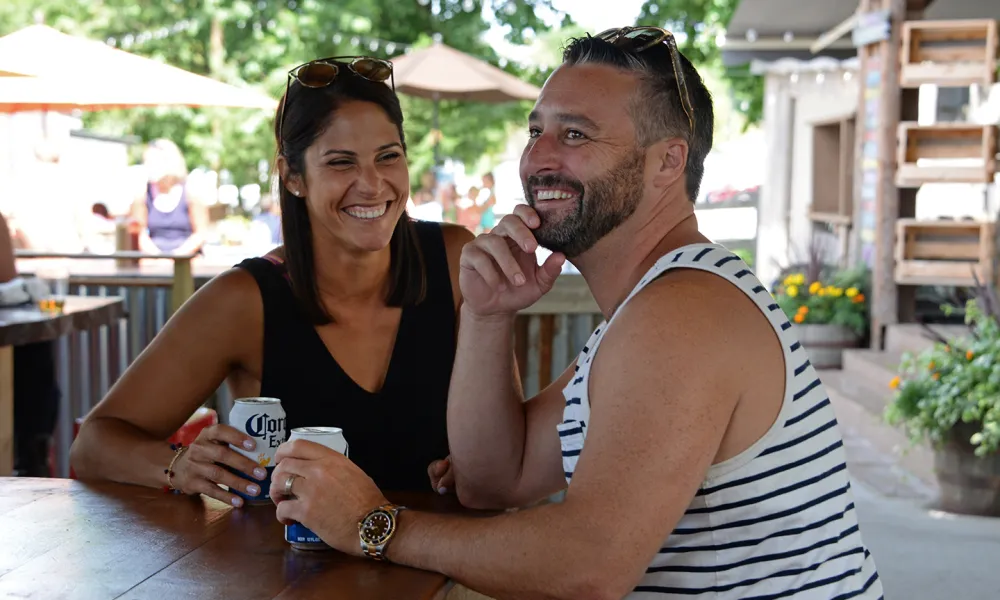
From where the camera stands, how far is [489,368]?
7.15ft

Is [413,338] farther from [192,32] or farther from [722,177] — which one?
[722,177]

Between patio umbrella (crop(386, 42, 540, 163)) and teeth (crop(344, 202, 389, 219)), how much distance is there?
9341 millimetres

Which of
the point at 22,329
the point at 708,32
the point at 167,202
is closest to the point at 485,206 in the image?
the point at 167,202

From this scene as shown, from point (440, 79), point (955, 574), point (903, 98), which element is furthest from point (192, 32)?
point (955, 574)

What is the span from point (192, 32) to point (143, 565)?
62.8 ft

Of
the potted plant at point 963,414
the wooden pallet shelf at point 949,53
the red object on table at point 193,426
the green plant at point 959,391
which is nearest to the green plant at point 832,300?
the wooden pallet shelf at point 949,53

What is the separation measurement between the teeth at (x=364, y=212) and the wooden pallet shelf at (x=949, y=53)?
19.7 ft

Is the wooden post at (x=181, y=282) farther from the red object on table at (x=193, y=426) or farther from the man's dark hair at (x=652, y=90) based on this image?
the man's dark hair at (x=652, y=90)

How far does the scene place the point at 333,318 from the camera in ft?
8.74

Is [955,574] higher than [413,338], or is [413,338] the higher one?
[413,338]

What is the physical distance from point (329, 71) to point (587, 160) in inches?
40.7

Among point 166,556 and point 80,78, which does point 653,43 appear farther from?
point 80,78

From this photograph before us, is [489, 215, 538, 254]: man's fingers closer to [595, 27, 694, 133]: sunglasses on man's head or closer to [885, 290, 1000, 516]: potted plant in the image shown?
[595, 27, 694, 133]: sunglasses on man's head

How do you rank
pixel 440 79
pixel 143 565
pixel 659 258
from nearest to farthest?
pixel 143 565 < pixel 659 258 < pixel 440 79
